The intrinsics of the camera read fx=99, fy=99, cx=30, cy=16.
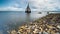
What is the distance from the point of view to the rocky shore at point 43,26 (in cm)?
161

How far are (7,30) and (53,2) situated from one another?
2.90ft

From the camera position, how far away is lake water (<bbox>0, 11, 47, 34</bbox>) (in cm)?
157

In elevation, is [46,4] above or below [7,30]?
above

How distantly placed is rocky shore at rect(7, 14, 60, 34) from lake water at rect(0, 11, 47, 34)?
7 cm

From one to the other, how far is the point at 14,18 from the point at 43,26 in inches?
19.6

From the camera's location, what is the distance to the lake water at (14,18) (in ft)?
5.16

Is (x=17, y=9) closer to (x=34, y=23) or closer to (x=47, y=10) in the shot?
(x=34, y=23)

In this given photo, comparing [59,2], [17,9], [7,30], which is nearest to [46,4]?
[59,2]

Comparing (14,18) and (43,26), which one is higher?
(14,18)

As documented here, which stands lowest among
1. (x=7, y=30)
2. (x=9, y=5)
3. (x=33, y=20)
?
(x=7, y=30)

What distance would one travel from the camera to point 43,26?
1646 millimetres

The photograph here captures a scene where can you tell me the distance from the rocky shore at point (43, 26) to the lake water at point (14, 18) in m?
0.07

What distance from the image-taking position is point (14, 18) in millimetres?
1601

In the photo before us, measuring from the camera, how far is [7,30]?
1.57 m
